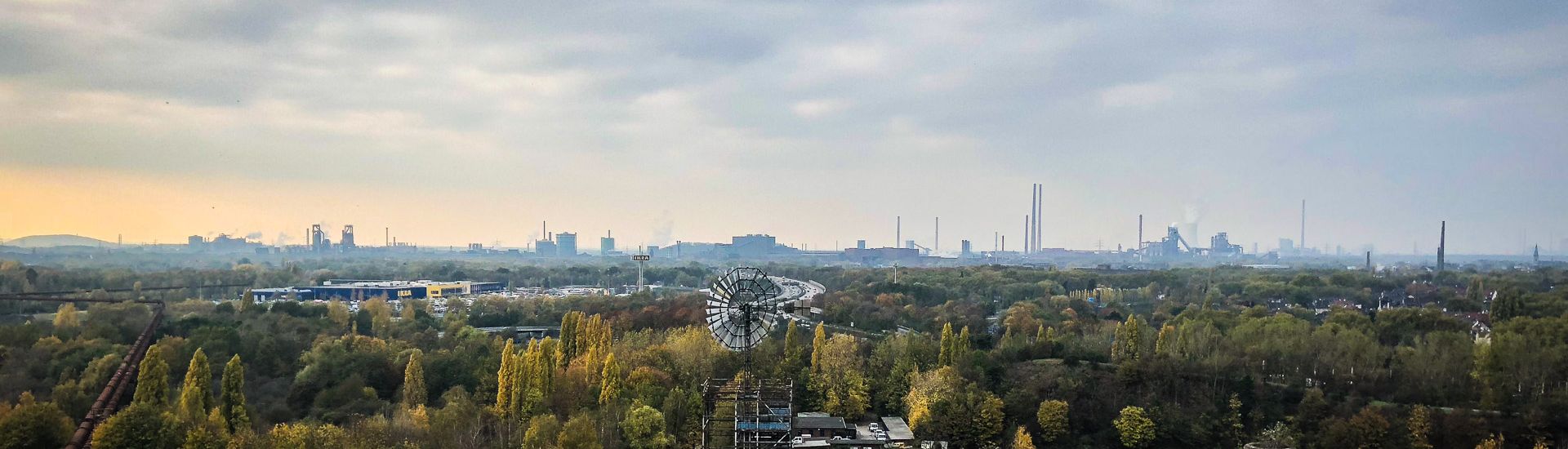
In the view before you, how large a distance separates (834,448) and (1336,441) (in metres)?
15.7

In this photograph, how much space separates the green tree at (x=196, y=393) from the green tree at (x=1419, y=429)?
36216 mm

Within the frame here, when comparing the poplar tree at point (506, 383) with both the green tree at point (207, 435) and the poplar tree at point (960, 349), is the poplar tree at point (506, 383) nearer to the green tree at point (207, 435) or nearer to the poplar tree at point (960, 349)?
the green tree at point (207, 435)

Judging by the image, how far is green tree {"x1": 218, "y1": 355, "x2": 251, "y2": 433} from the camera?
96.8 ft

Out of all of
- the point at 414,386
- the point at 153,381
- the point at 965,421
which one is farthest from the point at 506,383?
A: the point at 965,421

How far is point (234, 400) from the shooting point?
30.1m

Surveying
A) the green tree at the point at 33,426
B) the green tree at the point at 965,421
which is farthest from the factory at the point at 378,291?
the green tree at the point at 965,421

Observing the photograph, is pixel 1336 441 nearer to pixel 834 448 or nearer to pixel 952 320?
pixel 834 448

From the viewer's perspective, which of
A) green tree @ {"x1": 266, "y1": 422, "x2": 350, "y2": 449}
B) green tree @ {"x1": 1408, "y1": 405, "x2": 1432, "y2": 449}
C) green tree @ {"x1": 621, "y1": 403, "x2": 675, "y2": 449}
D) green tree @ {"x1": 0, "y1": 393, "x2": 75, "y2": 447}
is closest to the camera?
green tree @ {"x1": 266, "y1": 422, "x2": 350, "y2": 449}

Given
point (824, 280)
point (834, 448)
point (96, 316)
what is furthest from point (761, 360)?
point (824, 280)

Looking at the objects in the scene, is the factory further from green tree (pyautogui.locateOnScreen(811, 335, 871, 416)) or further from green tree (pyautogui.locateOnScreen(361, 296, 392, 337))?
green tree (pyautogui.locateOnScreen(811, 335, 871, 416))

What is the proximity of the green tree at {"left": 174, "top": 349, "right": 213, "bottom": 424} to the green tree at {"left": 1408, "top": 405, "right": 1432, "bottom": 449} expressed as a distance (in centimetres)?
3622

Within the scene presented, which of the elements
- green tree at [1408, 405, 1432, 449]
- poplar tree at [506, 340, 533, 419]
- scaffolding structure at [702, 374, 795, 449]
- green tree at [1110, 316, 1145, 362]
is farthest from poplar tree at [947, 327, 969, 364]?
poplar tree at [506, 340, 533, 419]

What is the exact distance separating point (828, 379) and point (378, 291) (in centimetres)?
6237

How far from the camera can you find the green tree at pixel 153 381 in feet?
95.6
